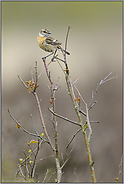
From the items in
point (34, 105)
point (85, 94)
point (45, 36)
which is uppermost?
point (45, 36)

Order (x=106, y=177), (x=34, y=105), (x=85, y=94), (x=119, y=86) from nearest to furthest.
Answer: (x=106, y=177) < (x=34, y=105) < (x=85, y=94) < (x=119, y=86)

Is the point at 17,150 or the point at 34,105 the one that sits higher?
the point at 34,105

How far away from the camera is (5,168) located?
1739 mm

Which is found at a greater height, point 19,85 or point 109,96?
point 19,85

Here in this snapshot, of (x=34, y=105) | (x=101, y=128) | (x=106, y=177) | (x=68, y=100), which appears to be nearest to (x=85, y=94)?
(x=68, y=100)

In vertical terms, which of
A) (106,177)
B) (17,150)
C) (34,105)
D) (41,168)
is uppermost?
(34,105)

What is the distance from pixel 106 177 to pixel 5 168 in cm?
108

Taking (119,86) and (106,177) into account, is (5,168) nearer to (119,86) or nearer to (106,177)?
(106,177)

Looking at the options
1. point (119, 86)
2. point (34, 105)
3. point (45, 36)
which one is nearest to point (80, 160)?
point (34, 105)

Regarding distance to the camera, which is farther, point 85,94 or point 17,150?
point 85,94

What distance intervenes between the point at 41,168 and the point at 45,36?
138 cm

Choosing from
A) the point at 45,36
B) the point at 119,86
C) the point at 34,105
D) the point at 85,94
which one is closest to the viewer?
the point at 45,36

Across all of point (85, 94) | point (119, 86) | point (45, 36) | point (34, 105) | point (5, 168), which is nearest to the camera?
point (45, 36)

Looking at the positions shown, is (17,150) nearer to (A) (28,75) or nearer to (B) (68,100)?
(B) (68,100)
